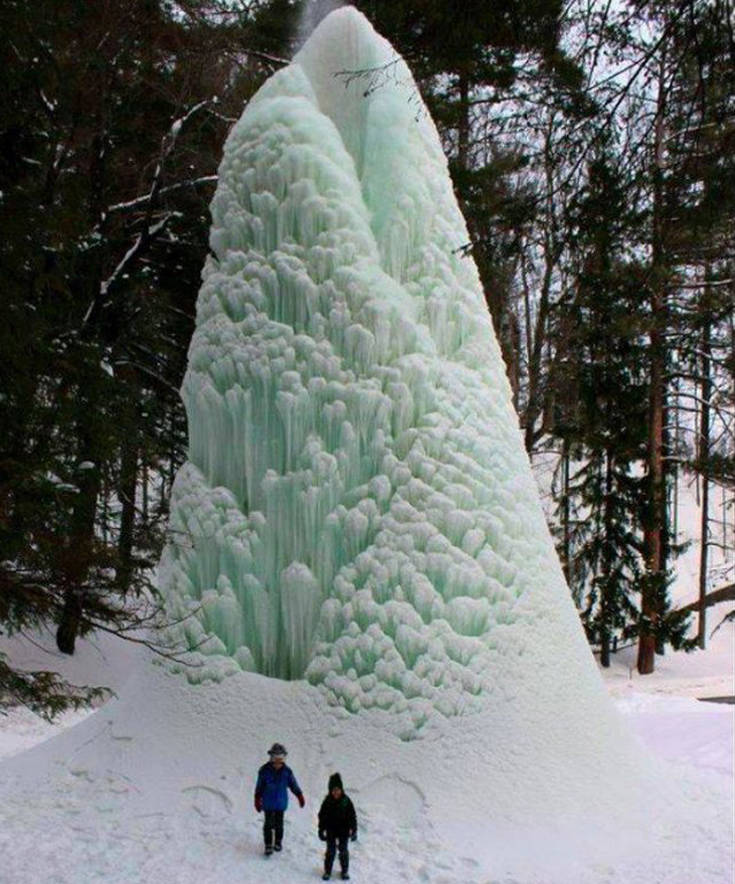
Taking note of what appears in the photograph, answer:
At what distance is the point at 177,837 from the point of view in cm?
657

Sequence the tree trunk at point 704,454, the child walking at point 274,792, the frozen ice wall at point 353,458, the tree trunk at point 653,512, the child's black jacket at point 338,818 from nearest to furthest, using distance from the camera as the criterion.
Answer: the child's black jacket at point 338,818, the child walking at point 274,792, the frozen ice wall at point 353,458, the tree trunk at point 704,454, the tree trunk at point 653,512

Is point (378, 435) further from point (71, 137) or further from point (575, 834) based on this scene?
point (71, 137)

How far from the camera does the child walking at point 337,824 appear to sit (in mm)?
6020

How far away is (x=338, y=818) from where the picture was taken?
602cm

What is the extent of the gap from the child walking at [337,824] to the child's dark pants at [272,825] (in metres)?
0.39

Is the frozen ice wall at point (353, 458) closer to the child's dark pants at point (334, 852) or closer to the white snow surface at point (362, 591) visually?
the white snow surface at point (362, 591)

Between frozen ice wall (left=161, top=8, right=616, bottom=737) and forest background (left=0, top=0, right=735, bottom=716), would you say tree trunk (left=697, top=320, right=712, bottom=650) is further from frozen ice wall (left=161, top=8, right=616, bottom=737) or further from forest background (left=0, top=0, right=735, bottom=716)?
frozen ice wall (left=161, top=8, right=616, bottom=737)

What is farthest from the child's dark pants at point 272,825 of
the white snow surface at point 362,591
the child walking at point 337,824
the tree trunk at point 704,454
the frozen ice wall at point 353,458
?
the tree trunk at point 704,454

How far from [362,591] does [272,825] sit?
1.93 metres

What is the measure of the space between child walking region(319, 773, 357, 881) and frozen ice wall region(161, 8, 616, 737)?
1236 millimetres

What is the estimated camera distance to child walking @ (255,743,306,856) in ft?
20.3

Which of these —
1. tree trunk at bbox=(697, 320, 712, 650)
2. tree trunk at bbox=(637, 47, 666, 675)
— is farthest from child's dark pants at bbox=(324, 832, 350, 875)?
tree trunk at bbox=(637, 47, 666, 675)

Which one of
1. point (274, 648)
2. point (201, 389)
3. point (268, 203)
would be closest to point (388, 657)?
point (274, 648)

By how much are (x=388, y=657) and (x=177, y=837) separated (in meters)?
2.06
